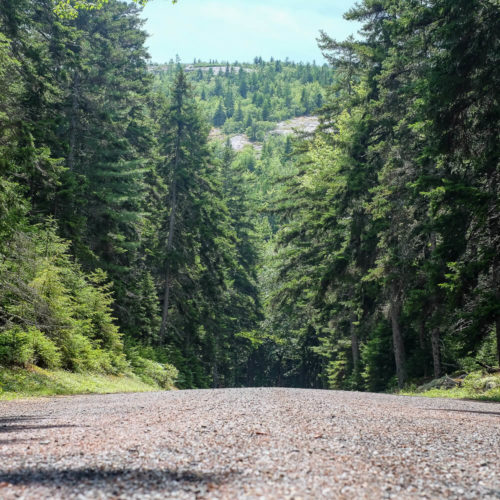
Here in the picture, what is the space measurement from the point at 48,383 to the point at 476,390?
11380mm

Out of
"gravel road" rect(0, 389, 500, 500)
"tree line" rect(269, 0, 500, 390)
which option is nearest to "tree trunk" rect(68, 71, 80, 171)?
"tree line" rect(269, 0, 500, 390)

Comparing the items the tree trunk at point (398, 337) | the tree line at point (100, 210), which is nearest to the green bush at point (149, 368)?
the tree line at point (100, 210)

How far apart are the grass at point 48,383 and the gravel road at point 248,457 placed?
5167 millimetres

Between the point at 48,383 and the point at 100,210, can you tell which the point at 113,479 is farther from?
the point at 100,210

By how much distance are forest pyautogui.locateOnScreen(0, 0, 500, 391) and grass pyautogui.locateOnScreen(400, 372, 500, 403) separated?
66cm

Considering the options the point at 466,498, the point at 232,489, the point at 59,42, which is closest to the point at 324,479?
the point at 232,489

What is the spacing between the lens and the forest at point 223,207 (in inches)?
495

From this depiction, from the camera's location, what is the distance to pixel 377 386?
24.8 m

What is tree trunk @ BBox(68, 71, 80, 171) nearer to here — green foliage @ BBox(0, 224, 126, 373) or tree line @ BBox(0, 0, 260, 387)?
tree line @ BBox(0, 0, 260, 387)

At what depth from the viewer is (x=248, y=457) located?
153 inches

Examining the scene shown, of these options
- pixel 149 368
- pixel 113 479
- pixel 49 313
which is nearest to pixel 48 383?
pixel 49 313

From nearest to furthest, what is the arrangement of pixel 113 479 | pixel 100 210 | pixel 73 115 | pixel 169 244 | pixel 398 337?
pixel 113 479 < pixel 398 337 < pixel 100 210 < pixel 73 115 < pixel 169 244

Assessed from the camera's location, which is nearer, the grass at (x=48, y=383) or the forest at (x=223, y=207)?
the grass at (x=48, y=383)

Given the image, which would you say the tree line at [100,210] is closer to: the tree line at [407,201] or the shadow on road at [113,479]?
the tree line at [407,201]
